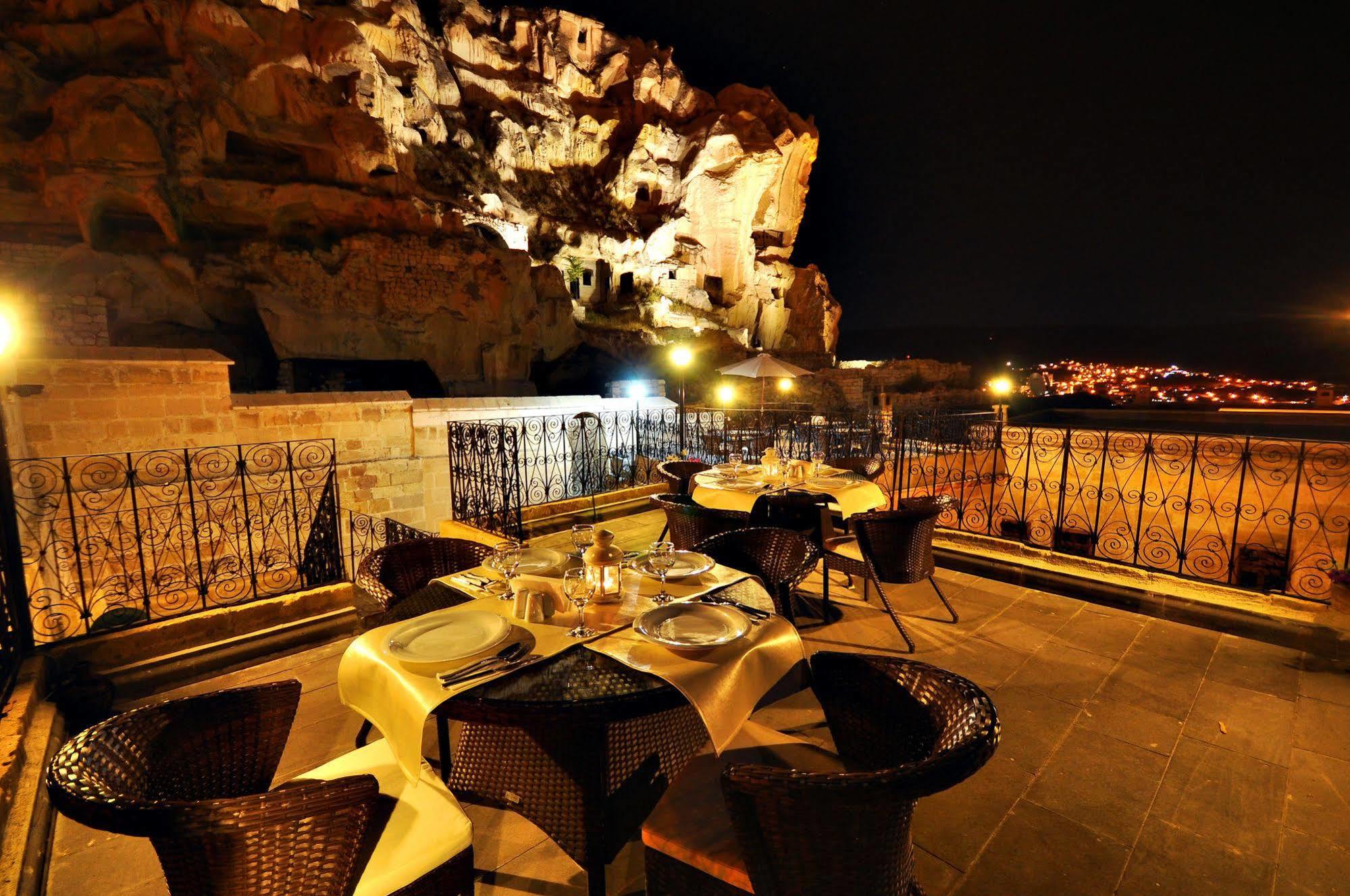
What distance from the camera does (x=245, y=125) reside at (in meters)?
14.6

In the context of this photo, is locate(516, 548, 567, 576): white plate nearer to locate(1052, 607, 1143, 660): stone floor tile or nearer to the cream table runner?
the cream table runner

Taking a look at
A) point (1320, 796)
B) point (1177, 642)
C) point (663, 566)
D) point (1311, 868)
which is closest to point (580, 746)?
point (663, 566)

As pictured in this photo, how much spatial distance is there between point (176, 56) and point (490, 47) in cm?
1297

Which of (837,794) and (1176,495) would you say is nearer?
(837,794)

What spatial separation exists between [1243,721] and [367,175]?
19868mm

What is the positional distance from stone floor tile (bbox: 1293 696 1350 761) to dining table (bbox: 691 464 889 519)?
2.10 meters

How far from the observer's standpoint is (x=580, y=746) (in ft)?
4.90

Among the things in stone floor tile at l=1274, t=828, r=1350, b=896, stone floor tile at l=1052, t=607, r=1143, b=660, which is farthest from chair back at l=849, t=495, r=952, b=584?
stone floor tile at l=1274, t=828, r=1350, b=896

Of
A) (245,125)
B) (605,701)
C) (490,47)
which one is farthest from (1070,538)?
(490,47)

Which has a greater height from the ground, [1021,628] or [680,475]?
[680,475]

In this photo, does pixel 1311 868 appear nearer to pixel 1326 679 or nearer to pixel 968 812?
pixel 968 812

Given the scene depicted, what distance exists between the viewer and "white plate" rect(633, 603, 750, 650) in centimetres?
151

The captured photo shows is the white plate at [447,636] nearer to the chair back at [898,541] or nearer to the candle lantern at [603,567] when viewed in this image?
the candle lantern at [603,567]

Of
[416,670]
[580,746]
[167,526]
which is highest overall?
[416,670]
